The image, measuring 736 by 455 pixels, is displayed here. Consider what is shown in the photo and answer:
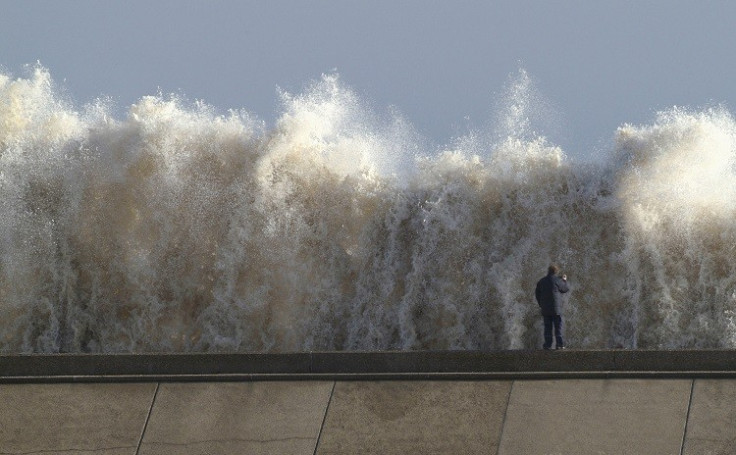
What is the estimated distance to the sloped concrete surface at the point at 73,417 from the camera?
1270 centimetres

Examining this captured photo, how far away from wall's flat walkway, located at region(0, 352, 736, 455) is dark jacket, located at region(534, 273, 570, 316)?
212 cm

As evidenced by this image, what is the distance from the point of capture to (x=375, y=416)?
1253 cm

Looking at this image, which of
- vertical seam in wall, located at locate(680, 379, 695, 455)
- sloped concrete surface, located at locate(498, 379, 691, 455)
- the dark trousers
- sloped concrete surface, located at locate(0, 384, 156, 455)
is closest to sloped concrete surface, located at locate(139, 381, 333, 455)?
sloped concrete surface, located at locate(0, 384, 156, 455)

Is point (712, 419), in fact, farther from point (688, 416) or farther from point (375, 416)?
point (375, 416)

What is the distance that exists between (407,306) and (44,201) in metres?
7.17

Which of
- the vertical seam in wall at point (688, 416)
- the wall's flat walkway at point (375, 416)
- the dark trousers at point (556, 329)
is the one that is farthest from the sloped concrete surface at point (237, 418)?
the vertical seam in wall at point (688, 416)

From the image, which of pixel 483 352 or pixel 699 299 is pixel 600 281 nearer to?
pixel 699 299

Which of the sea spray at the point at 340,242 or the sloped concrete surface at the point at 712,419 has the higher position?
the sea spray at the point at 340,242

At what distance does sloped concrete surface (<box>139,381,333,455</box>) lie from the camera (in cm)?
1247

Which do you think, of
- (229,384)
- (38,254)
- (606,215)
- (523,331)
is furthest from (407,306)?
(229,384)

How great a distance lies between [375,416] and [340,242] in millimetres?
9885

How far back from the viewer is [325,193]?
23.0 meters

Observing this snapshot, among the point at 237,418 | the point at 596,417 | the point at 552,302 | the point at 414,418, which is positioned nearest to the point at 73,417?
the point at 237,418

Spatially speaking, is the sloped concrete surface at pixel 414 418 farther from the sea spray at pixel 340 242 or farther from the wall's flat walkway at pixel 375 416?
the sea spray at pixel 340 242
